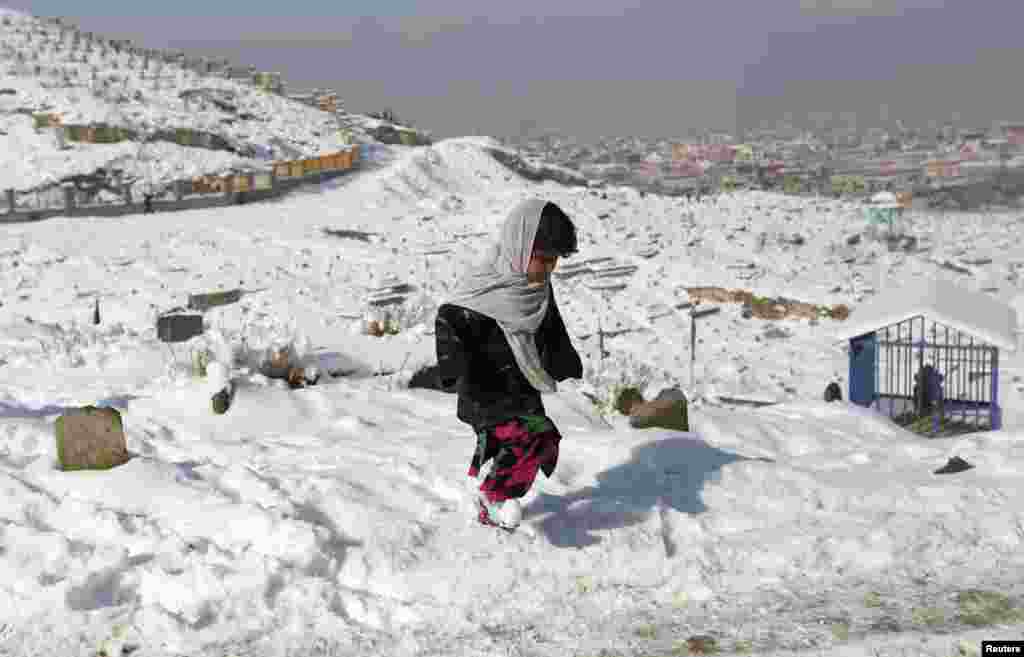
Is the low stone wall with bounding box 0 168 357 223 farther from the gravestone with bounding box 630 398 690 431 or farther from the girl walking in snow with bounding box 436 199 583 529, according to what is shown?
the girl walking in snow with bounding box 436 199 583 529

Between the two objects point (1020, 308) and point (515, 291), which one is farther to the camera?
point (1020, 308)

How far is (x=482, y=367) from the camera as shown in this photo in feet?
12.0

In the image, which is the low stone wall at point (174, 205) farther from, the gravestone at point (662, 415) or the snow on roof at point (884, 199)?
the snow on roof at point (884, 199)

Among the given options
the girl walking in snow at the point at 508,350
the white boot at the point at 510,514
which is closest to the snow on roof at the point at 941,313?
the girl walking in snow at the point at 508,350

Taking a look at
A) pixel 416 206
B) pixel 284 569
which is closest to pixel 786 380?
pixel 284 569

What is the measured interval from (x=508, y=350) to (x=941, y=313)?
6917 mm

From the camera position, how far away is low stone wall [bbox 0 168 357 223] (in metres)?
19.9

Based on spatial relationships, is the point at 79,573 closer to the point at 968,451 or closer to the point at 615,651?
the point at 615,651

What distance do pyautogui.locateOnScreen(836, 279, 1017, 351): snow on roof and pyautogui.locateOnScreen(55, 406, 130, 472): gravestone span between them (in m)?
7.68

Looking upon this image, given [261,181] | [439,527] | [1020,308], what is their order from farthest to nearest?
[261,181] → [1020,308] → [439,527]

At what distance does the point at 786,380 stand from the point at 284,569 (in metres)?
10.5

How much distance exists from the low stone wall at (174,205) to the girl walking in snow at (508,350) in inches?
758

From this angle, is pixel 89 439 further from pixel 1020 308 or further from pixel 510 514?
pixel 1020 308

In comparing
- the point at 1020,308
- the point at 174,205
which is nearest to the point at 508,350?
the point at 1020,308
